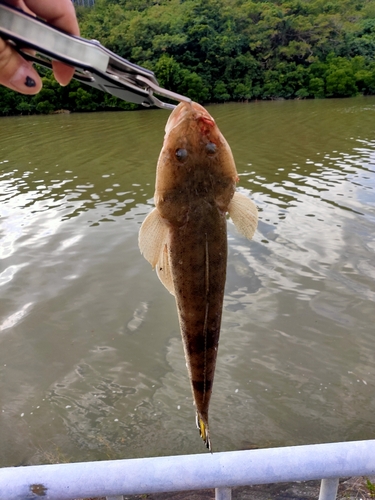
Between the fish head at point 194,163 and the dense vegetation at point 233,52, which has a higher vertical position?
the dense vegetation at point 233,52

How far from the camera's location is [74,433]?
526 cm

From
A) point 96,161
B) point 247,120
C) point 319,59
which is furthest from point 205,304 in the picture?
point 319,59

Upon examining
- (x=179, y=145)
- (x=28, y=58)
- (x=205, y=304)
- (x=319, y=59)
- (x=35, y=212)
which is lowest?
(x=35, y=212)

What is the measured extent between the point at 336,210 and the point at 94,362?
26.1 ft

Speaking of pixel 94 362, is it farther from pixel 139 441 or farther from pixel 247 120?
pixel 247 120

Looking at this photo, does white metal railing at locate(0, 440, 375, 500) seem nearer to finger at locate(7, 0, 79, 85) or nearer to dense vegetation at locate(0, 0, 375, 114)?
finger at locate(7, 0, 79, 85)

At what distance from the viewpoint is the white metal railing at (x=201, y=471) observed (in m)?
1.81

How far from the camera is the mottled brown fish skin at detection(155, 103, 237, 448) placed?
1.57m

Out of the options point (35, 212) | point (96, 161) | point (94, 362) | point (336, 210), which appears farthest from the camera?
point (96, 161)

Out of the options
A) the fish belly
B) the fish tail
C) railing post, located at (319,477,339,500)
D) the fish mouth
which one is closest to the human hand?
the fish mouth

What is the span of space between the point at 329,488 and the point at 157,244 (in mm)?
1443

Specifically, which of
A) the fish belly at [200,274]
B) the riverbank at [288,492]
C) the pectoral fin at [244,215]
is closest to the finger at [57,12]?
the fish belly at [200,274]

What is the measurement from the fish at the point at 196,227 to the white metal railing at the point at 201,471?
24cm

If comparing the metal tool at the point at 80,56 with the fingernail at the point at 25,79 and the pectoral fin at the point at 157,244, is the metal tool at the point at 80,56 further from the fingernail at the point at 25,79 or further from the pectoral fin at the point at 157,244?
the pectoral fin at the point at 157,244
